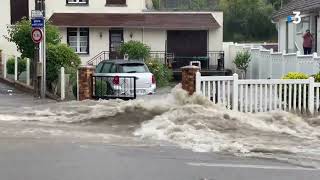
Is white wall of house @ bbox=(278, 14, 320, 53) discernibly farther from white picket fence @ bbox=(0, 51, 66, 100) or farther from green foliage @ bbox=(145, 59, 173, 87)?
white picket fence @ bbox=(0, 51, 66, 100)

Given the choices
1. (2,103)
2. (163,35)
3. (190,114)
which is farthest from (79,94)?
(163,35)

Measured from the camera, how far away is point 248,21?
77625mm

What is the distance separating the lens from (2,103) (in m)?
21.4

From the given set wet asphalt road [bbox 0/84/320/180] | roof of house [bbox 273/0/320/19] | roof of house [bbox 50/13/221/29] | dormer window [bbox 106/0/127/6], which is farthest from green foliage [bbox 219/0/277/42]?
wet asphalt road [bbox 0/84/320/180]

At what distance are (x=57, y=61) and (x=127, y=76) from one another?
4603 millimetres

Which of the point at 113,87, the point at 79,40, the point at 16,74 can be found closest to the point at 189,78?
the point at 113,87

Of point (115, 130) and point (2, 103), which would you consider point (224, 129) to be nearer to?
→ point (115, 130)

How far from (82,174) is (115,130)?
5059 millimetres

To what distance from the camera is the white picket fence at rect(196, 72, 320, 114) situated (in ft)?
54.3

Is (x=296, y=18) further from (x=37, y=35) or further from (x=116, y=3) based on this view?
(x=37, y=35)

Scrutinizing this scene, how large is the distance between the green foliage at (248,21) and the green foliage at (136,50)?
37.8 meters

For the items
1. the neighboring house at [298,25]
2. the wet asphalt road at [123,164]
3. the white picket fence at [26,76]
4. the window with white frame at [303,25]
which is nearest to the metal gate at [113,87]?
the white picket fence at [26,76]

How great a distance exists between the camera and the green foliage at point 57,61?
25594 mm

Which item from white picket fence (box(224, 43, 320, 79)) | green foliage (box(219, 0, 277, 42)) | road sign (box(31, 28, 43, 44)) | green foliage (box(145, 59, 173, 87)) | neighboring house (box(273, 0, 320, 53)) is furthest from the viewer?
green foliage (box(219, 0, 277, 42))
